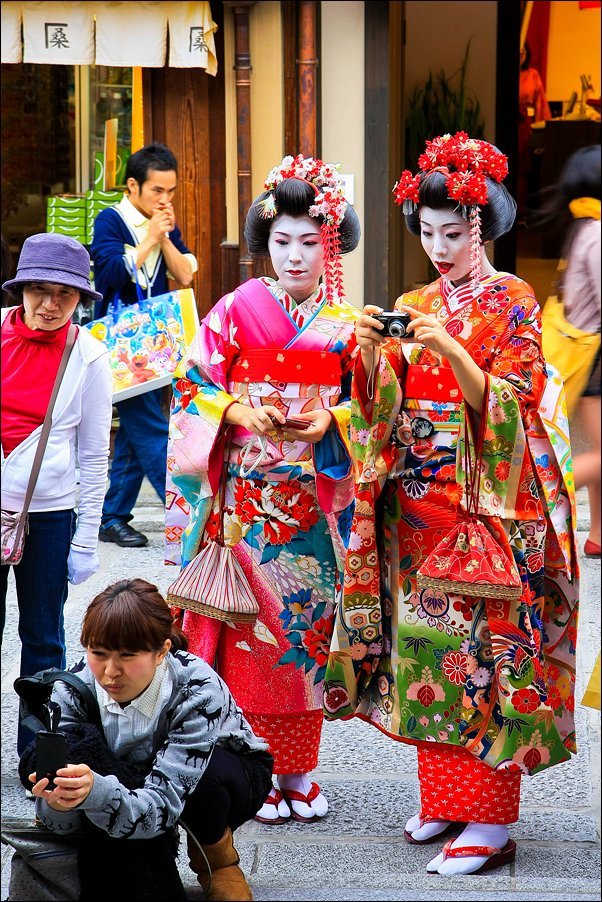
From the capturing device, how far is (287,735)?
3.60 meters

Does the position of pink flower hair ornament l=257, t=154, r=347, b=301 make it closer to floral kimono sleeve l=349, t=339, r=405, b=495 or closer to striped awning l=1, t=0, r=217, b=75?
floral kimono sleeve l=349, t=339, r=405, b=495

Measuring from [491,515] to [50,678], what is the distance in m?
1.15

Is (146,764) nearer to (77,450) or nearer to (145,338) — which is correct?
(77,450)

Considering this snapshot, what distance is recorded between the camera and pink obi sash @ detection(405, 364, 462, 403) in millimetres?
3203

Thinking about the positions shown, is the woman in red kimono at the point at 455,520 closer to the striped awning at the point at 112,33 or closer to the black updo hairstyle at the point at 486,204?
the black updo hairstyle at the point at 486,204

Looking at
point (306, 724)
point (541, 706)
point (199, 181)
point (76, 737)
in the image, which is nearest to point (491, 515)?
point (541, 706)

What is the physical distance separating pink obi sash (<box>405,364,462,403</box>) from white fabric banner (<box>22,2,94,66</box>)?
15.7 feet

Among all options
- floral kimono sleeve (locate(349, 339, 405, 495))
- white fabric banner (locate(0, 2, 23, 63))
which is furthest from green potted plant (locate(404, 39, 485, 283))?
floral kimono sleeve (locate(349, 339, 405, 495))

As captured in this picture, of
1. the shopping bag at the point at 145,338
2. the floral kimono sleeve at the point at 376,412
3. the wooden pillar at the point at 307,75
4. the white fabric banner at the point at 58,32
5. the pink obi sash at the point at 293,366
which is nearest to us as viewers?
the floral kimono sleeve at the point at 376,412

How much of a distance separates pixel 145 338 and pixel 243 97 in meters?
1.93

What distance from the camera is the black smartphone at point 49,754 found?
2.61 metres

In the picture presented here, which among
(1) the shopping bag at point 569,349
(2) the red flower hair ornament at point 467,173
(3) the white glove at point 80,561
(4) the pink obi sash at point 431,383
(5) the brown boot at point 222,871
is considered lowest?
(5) the brown boot at point 222,871

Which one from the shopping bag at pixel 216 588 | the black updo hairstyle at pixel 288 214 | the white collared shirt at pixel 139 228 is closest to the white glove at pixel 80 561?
the shopping bag at pixel 216 588

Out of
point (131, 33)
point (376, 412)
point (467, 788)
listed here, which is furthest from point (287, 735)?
point (131, 33)
